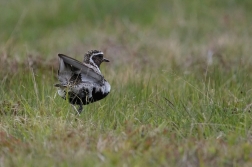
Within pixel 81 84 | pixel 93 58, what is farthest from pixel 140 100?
pixel 81 84

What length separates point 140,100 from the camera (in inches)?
273

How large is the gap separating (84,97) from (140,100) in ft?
2.29

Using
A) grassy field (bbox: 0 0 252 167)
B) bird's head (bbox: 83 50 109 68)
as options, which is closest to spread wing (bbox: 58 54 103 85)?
grassy field (bbox: 0 0 252 167)

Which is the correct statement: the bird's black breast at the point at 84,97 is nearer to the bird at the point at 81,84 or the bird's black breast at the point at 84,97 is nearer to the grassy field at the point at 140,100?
the bird at the point at 81,84

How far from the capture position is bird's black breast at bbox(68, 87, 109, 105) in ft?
21.0

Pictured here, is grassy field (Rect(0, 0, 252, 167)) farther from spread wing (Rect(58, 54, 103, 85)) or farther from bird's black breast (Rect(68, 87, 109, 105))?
spread wing (Rect(58, 54, 103, 85))

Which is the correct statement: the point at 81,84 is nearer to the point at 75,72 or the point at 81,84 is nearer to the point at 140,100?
the point at 75,72

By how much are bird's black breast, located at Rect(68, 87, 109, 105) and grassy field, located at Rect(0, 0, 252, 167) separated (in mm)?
104

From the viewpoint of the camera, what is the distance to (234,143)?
5312 mm

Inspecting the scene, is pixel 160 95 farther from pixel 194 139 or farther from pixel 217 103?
pixel 194 139

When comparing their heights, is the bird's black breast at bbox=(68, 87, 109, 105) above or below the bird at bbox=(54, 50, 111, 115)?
below

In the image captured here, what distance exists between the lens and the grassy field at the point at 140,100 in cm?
504

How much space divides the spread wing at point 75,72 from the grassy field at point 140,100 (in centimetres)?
24

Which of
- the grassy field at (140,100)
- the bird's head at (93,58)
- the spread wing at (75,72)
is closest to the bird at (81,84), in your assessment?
the spread wing at (75,72)
